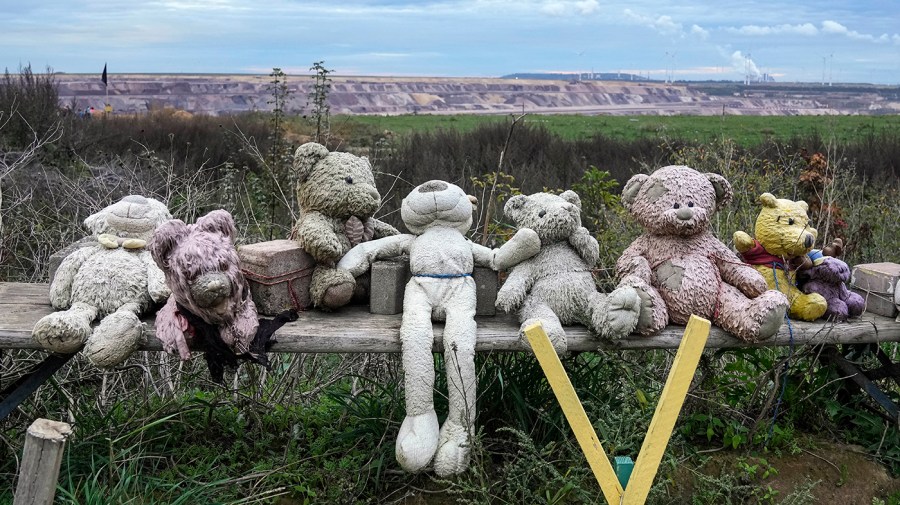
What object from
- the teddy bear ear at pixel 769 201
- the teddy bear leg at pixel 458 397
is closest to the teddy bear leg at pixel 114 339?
the teddy bear leg at pixel 458 397

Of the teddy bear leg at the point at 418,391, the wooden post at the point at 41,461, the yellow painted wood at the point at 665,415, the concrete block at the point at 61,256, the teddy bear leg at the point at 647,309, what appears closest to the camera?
the wooden post at the point at 41,461

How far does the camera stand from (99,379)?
4156 mm

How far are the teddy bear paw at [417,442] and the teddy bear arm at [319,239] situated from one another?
70 centimetres

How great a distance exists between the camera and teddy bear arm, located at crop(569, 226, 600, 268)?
314cm

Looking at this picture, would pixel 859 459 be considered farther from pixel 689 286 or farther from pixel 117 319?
pixel 117 319

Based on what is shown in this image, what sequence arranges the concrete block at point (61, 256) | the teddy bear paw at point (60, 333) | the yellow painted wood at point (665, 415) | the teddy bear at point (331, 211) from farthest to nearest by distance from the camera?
the concrete block at point (61, 256), the teddy bear at point (331, 211), the teddy bear paw at point (60, 333), the yellow painted wood at point (665, 415)

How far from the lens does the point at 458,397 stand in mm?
2959

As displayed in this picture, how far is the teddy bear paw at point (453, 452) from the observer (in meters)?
2.92

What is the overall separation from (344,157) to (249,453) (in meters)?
1.32

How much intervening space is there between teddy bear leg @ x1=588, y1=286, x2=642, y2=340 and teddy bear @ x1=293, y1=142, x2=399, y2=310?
97 centimetres

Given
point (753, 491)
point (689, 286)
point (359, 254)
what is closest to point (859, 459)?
point (753, 491)

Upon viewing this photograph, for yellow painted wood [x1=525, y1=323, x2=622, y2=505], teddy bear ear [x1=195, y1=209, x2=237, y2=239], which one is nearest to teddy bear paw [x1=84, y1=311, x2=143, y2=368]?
teddy bear ear [x1=195, y1=209, x2=237, y2=239]

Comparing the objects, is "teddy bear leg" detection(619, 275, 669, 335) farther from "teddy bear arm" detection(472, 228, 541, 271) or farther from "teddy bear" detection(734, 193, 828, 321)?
"teddy bear" detection(734, 193, 828, 321)

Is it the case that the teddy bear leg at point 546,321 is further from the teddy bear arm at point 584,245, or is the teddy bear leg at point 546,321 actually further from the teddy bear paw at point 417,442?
the teddy bear paw at point 417,442
